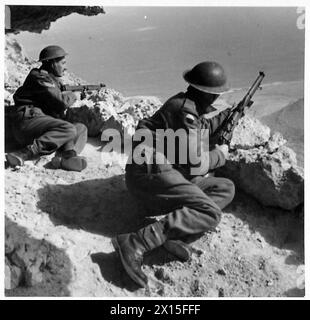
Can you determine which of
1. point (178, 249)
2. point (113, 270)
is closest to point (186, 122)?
point (178, 249)

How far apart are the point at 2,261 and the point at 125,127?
2.54 m

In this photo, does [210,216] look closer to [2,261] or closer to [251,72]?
[2,261]

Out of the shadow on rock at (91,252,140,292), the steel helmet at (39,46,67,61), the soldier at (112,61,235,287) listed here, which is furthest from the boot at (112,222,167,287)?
the steel helmet at (39,46,67,61)

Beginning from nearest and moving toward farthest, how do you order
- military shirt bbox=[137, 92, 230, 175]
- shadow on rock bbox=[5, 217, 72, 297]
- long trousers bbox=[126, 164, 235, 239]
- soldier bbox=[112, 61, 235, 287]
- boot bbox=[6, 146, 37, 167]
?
shadow on rock bbox=[5, 217, 72, 297]
soldier bbox=[112, 61, 235, 287]
long trousers bbox=[126, 164, 235, 239]
military shirt bbox=[137, 92, 230, 175]
boot bbox=[6, 146, 37, 167]

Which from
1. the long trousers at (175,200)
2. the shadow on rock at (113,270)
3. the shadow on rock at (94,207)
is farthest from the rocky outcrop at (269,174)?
the shadow on rock at (113,270)

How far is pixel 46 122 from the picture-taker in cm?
648

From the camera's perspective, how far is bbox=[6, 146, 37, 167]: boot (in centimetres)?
624

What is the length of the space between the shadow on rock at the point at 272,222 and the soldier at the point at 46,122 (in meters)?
1.88

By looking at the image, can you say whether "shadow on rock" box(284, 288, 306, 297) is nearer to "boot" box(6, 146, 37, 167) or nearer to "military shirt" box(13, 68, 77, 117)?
"boot" box(6, 146, 37, 167)

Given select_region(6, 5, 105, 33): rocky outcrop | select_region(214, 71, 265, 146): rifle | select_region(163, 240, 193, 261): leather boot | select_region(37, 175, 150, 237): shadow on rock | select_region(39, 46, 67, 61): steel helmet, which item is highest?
select_region(6, 5, 105, 33): rocky outcrop

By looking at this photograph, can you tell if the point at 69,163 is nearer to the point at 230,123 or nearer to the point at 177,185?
the point at 177,185

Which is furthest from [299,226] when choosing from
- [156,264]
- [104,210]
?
[104,210]

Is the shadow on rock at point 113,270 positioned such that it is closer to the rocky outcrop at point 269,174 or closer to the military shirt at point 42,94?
the rocky outcrop at point 269,174

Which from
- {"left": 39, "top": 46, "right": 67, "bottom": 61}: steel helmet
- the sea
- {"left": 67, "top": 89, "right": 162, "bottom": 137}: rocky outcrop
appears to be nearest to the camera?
{"left": 39, "top": 46, "right": 67, "bottom": 61}: steel helmet
